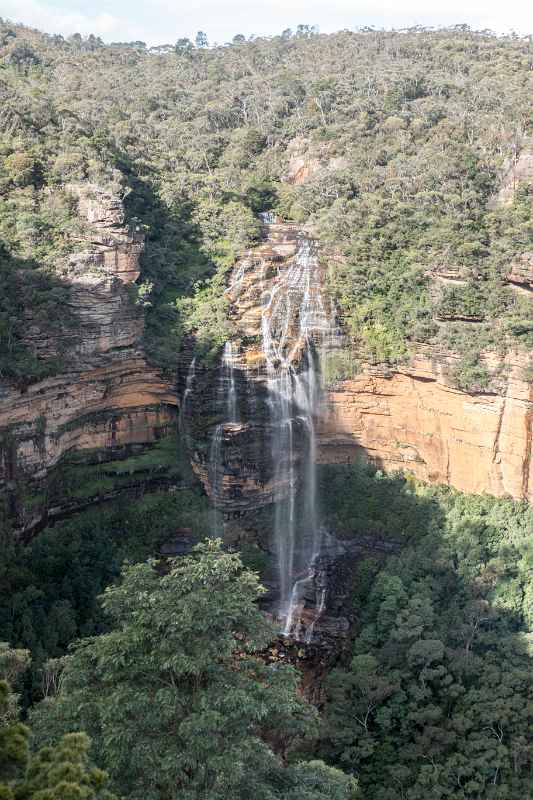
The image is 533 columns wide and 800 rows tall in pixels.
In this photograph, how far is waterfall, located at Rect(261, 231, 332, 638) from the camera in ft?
78.5

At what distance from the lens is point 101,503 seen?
77.0 feet

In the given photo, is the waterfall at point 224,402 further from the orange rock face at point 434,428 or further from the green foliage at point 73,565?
the orange rock face at point 434,428

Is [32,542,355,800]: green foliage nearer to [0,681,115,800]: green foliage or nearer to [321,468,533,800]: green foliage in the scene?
[0,681,115,800]: green foliage

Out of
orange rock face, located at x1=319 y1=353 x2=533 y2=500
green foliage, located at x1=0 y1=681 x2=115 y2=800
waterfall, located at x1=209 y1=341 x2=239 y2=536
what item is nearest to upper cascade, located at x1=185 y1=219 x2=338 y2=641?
waterfall, located at x1=209 y1=341 x2=239 y2=536

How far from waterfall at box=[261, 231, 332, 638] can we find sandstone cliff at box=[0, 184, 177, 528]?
3.22 meters

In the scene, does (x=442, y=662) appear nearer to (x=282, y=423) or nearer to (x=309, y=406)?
(x=282, y=423)

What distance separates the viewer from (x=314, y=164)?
103ft

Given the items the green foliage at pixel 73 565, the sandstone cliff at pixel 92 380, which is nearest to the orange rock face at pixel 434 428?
the green foliage at pixel 73 565

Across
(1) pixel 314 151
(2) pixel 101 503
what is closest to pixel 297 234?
(1) pixel 314 151

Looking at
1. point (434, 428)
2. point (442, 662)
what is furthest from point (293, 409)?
point (442, 662)

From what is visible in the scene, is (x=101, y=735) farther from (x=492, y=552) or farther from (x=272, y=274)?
(x=272, y=274)

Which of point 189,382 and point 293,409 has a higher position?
point 189,382

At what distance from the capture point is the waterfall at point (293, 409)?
23.9 meters

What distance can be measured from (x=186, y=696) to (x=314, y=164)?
2443 centimetres
